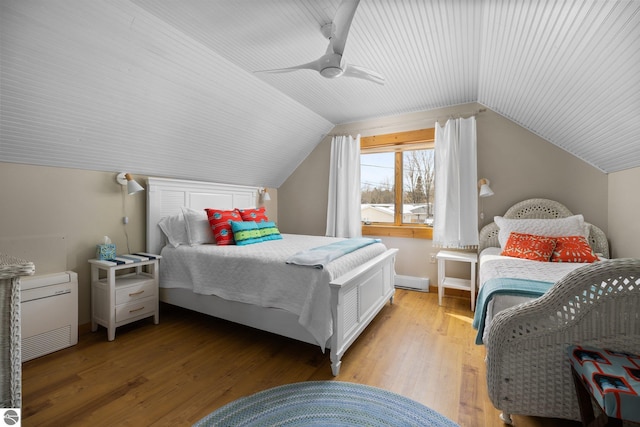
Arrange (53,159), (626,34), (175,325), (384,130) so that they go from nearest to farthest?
(626,34)
(53,159)
(175,325)
(384,130)

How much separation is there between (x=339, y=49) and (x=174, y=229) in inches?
93.0

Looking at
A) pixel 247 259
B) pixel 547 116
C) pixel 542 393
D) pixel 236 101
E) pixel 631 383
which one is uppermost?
pixel 236 101

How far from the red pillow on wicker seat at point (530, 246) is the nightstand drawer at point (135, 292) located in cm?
338

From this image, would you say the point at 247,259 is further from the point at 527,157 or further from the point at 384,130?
the point at 527,157

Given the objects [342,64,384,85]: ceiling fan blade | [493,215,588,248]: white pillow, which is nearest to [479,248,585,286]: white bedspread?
[493,215,588,248]: white pillow

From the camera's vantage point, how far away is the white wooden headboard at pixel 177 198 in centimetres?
305

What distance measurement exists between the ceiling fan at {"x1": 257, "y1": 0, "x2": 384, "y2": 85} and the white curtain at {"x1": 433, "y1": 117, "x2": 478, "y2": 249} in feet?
5.45

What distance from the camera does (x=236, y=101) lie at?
3027 millimetres

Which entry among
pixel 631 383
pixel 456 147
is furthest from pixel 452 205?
pixel 631 383

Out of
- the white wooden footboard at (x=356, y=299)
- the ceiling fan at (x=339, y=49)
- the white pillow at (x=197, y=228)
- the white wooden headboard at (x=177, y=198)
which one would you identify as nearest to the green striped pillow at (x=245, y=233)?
the white pillow at (x=197, y=228)

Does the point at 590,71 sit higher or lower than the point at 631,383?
higher

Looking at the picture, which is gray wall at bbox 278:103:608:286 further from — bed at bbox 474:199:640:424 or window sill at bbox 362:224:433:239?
bed at bbox 474:199:640:424

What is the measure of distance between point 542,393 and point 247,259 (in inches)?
78.7

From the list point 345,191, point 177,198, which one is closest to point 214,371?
point 177,198
